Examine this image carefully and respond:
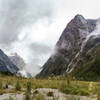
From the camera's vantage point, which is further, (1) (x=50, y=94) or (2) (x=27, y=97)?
(1) (x=50, y=94)

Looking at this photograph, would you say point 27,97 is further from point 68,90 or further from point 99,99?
point 68,90

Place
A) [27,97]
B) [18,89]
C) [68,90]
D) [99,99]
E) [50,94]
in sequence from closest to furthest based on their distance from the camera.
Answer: [27,97]
[99,99]
[50,94]
[68,90]
[18,89]

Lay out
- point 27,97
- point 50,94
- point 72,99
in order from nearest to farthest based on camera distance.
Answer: point 72,99 → point 27,97 → point 50,94

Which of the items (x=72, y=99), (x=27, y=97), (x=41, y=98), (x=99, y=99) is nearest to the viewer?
(x=72, y=99)

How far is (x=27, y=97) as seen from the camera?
31.7ft

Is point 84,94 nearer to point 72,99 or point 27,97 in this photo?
point 27,97

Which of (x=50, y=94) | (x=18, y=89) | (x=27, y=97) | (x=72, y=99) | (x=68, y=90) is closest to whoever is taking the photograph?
(x=72, y=99)

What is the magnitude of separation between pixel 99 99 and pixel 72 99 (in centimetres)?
347

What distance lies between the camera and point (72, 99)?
7844 millimetres

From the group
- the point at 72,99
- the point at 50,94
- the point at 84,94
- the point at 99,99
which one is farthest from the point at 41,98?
the point at 84,94

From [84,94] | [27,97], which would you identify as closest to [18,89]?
[84,94]

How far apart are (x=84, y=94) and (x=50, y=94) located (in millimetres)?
2662

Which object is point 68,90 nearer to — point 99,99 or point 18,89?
point 18,89

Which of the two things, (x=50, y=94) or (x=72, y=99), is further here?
(x=50, y=94)
